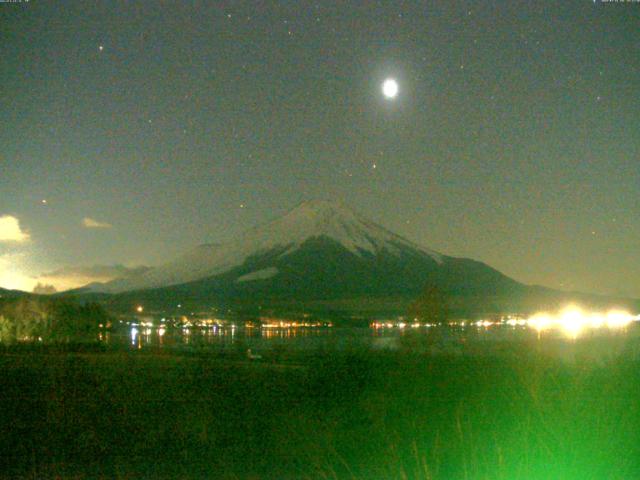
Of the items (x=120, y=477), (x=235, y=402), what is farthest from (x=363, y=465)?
(x=235, y=402)

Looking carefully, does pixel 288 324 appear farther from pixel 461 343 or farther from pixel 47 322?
pixel 461 343

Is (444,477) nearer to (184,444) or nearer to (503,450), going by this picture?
(503,450)

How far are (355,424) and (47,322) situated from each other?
5693 cm

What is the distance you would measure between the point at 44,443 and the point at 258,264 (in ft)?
603

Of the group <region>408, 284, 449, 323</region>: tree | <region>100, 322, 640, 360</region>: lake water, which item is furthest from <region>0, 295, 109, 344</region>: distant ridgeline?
<region>408, 284, 449, 323</region>: tree

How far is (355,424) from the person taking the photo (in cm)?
1343

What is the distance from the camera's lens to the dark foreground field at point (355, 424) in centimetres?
889

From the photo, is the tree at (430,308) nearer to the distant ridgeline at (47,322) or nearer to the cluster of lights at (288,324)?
the distant ridgeline at (47,322)

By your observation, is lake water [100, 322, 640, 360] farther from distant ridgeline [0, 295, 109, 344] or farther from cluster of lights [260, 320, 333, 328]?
cluster of lights [260, 320, 333, 328]

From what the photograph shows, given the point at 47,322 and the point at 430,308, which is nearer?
the point at 430,308

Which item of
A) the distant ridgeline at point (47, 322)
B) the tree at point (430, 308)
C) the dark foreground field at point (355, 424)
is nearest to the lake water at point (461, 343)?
the tree at point (430, 308)

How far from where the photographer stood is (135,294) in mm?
186125

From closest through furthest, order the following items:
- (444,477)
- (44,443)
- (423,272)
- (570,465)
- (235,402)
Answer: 1. (570,465)
2. (444,477)
3. (44,443)
4. (235,402)
5. (423,272)

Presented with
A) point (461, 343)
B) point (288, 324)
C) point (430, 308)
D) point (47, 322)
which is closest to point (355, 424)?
point (461, 343)
